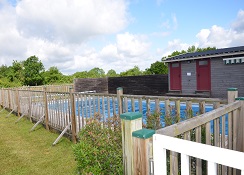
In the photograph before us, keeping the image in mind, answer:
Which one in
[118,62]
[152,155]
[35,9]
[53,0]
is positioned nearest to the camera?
[152,155]

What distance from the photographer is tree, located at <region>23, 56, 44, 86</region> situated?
30453mm

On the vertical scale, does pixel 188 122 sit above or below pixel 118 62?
below

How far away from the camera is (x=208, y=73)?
14.5m

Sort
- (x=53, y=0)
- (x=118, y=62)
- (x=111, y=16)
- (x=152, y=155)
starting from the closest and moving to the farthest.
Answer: (x=152, y=155) → (x=53, y=0) → (x=111, y=16) → (x=118, y=62)

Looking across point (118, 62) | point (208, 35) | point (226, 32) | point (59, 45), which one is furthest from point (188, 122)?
point (118, 62)

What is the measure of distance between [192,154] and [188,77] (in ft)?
50.7

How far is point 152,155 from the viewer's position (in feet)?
4.70

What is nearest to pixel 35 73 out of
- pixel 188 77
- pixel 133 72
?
pixel 133 72

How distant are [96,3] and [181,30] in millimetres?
9133

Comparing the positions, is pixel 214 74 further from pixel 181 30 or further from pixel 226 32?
pixel 226 32

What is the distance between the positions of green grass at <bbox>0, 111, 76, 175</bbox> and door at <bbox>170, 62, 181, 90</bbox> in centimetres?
1194

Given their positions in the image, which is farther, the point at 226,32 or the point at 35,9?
the point at 226,32

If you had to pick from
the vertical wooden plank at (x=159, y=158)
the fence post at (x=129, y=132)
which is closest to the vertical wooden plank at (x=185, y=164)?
the vertical wooden plank at (x=159, y=158)

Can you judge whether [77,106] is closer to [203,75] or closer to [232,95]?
[232,95]
